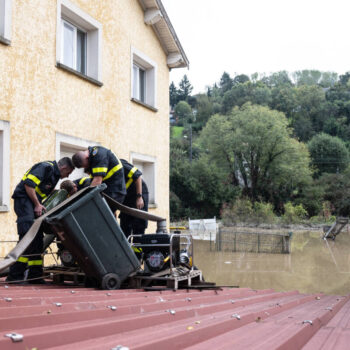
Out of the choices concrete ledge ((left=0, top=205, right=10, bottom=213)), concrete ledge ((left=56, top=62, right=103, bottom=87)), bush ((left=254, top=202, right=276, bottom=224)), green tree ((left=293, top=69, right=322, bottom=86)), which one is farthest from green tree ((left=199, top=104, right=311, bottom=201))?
green tree ((left=293, top=69, right=322, bottom=86))

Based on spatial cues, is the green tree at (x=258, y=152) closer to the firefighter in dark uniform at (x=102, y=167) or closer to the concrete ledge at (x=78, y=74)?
the concrete ledge at (x=78, y=74)

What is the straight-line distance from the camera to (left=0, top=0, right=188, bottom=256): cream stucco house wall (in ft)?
25.2

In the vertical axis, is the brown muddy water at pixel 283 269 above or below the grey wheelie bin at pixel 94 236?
below

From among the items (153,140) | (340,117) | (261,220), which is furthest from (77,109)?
(340,117)

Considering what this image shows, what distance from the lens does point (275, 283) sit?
11.3 metres

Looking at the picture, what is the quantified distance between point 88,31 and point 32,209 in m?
6.31

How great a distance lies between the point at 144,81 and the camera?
12.9m

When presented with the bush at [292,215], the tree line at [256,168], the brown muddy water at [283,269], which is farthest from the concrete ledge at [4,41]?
the tree line at [256,168]

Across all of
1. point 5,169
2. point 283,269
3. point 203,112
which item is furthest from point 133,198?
point 203,112

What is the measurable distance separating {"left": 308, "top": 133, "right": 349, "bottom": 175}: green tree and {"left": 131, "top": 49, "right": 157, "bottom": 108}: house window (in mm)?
52770

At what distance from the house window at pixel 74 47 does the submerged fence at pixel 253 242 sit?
38.1ft

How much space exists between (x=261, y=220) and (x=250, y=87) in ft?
194

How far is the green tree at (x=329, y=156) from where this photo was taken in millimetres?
62125

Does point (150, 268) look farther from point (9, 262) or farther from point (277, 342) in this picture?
point (277, 342)
